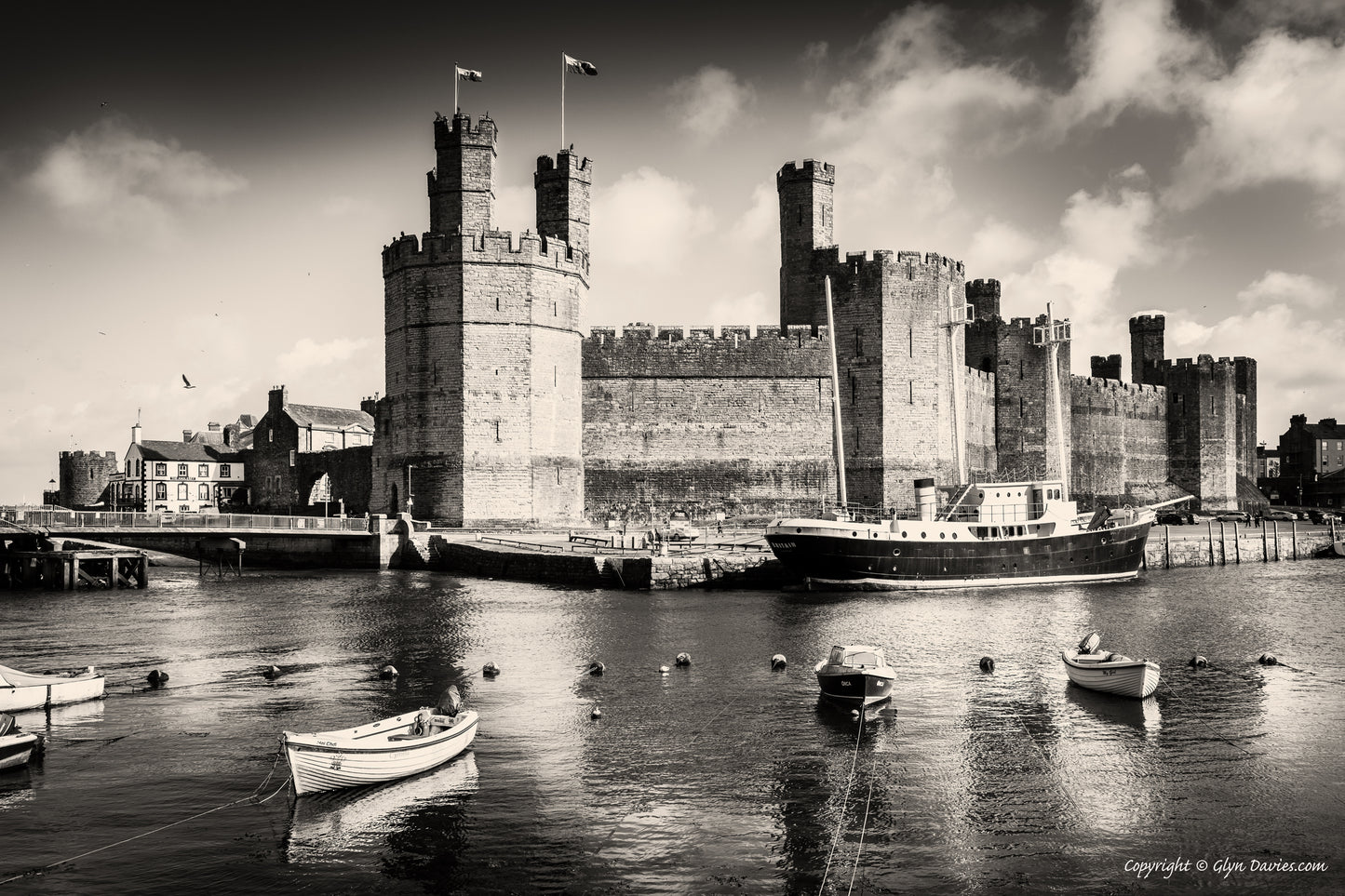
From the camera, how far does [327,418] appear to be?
65500 millimetres

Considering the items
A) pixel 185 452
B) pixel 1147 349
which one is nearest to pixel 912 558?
pixel 1147 349

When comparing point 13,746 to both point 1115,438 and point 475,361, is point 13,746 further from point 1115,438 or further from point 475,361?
point 1115,438

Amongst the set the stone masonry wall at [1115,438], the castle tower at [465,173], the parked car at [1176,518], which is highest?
the castle tower at [465,173]

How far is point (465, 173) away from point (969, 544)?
22.3 metres

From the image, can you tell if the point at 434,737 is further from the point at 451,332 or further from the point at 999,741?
the point at 451,332

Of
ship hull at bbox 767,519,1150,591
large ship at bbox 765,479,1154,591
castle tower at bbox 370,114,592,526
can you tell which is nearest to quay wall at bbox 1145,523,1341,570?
large ship at bbox 765,479,1154,591

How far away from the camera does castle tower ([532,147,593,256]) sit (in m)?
46.1

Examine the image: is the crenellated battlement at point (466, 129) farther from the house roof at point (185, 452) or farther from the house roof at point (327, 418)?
the house roof at point (185, 452)

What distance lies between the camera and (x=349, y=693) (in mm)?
19031

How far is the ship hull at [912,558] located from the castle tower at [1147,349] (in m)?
30.7

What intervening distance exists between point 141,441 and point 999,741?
72.2 metres

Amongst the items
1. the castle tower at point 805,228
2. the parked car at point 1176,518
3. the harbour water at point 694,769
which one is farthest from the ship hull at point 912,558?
the parked car at point 1176,518

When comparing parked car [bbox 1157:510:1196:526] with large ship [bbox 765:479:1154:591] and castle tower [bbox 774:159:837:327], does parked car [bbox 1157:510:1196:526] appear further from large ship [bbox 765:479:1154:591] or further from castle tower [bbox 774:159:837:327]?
castle tower [bbox 774:159:837:327]

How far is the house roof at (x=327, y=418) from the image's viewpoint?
6283 cm
